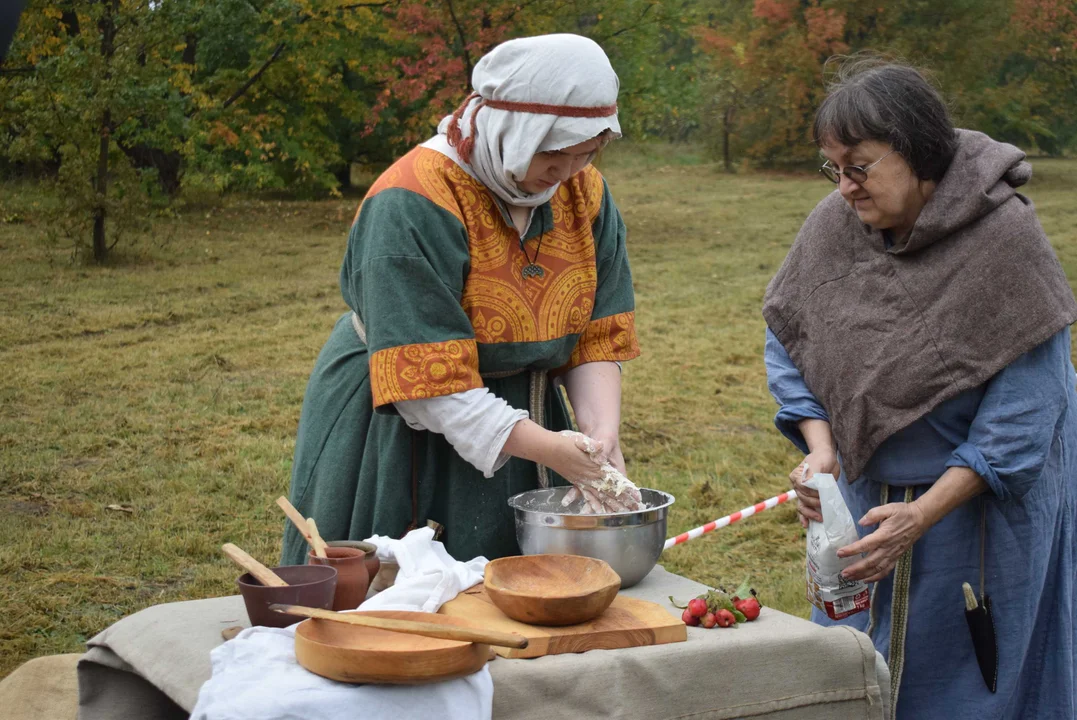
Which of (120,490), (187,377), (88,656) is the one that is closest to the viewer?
(88,656)

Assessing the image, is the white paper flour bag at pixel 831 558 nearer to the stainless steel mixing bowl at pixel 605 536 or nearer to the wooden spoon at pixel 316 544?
the stainless steel mixing bowl at pixel 605 536

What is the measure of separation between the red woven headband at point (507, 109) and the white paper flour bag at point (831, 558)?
2.60 ft

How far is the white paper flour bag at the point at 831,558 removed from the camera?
222 centimetres

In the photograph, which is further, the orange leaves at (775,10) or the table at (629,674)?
the orange leaves at (775,10)

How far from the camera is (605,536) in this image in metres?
2.00

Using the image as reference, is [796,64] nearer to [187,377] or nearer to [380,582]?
[187,377]

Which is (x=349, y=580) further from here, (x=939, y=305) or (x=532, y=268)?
(x=939, y=305)

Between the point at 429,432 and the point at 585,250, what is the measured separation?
0.47 metres

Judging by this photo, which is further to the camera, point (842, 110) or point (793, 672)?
point (842, 110)

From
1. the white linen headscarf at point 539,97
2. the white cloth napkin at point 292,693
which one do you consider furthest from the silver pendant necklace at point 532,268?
the white cloth napkin at point 292,693

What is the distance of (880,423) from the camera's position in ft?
7.63

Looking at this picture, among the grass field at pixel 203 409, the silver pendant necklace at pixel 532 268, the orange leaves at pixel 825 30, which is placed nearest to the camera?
the silver pendant necklace at pixel 532 268

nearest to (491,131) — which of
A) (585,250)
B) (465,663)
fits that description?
(585,250)

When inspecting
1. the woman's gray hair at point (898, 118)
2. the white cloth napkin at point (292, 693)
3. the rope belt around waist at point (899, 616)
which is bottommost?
the rope belt around waist at point (899, 616)
